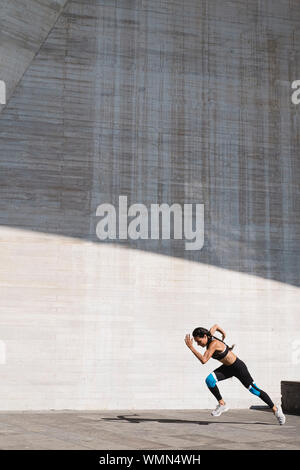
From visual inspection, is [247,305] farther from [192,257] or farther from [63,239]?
[63,239]

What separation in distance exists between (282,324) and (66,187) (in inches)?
215

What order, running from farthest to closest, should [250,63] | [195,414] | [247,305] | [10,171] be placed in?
[250,63] → [247,305] → [10,171] → [195,414]

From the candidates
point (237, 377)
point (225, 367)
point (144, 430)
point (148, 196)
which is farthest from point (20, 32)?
point (144, 430)

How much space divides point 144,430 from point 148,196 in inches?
216

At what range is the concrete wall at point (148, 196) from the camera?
38.3 feet

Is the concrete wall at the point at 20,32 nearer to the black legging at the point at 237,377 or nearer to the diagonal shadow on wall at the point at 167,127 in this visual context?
the diagonal shadow on wall at the point at 167,127

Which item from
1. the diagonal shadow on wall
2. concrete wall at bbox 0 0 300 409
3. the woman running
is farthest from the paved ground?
the diagonal shadow on wall

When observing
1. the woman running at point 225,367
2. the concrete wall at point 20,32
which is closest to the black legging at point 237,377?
the woman running at point 225,367

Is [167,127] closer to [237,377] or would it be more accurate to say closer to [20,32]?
[20,32]

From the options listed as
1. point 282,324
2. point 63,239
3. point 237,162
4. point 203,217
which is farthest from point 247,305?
point 63,239

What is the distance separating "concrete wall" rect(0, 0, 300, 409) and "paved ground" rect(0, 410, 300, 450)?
1.21m

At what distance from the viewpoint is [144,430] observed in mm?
8406

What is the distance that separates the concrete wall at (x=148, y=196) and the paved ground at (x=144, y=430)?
1.21 metres

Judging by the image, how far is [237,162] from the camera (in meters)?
13.2
